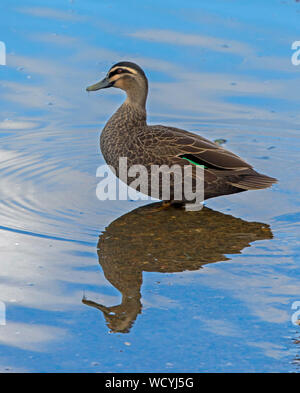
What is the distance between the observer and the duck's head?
7.41 meters

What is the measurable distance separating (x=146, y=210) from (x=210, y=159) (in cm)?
74

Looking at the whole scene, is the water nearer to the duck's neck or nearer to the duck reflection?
the duck reflection

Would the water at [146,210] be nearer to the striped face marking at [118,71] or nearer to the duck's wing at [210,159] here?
the duck's wing at [210,159]

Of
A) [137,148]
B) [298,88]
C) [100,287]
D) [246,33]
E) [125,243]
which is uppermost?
[246,33]


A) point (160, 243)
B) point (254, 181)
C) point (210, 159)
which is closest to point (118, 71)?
point (210, 159)

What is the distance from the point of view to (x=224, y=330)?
16.3 ft

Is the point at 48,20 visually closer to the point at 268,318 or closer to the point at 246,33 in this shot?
the point at 246,33

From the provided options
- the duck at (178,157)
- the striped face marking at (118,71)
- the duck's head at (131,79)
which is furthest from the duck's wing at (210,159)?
the striped face marking at (118,71)

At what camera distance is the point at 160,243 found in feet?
20.9

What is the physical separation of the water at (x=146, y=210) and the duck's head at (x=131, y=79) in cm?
90

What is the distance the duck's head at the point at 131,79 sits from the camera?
7.41 m

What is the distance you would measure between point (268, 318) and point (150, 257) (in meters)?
1.25

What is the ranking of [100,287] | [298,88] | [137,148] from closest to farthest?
[100,287]
[137,148]
[298,88]

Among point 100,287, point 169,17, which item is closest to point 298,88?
point 169,17
